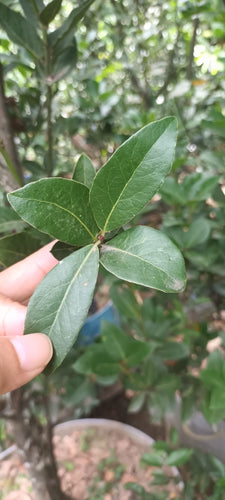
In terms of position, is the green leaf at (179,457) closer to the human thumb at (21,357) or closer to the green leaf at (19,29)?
the human thumb at (21,357)

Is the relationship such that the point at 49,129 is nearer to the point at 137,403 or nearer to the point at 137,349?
the point at 137,349

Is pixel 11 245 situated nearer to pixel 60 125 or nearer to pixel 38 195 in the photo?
pixel 38 195

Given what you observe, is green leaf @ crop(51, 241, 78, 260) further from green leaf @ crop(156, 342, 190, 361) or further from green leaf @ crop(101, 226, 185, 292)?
green leaf @ crop(156, 342, 190, 361)

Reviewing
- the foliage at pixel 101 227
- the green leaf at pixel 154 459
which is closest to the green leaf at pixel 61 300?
the foliage at pixel 101 227

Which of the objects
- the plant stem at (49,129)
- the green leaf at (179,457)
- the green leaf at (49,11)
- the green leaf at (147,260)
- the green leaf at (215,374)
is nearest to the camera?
the green leaf at (147,260)

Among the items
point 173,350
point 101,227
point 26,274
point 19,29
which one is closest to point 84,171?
point 101,227

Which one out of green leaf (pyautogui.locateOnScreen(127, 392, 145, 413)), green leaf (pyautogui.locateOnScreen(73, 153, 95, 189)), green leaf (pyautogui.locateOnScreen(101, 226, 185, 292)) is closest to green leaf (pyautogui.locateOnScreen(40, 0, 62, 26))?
green leaf (pyautogui.locateOnScreen(73, 153, 95, 189))
